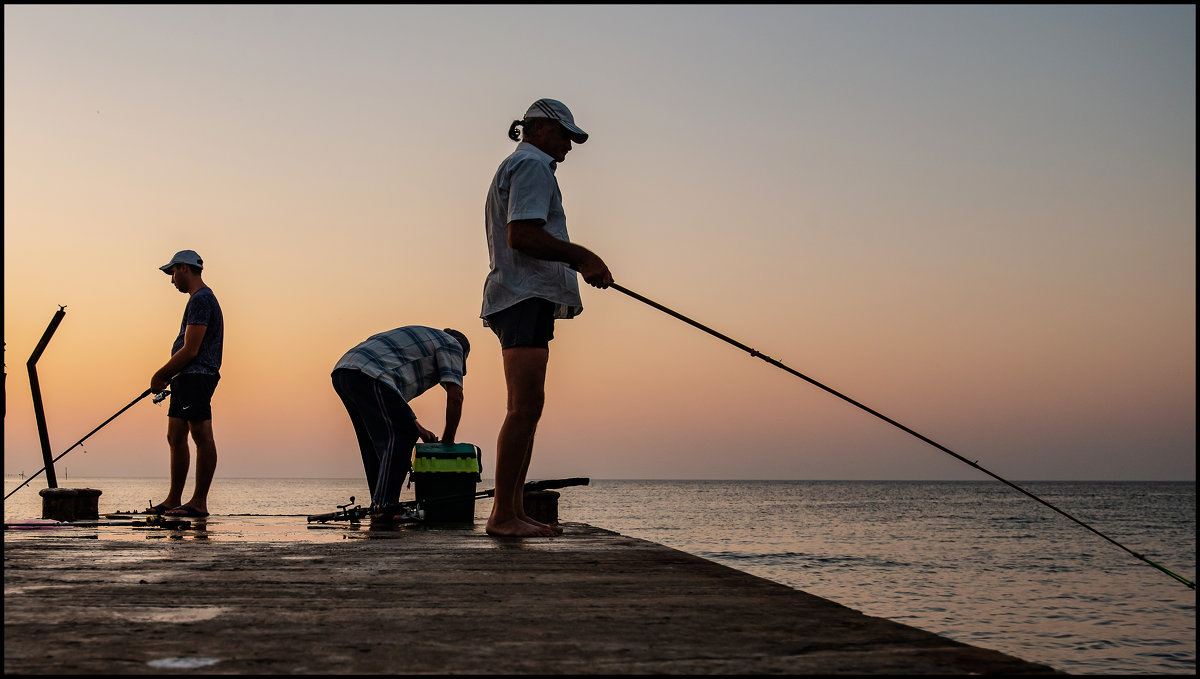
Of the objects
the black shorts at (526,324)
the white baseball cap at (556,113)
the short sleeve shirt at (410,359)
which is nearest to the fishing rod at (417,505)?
the short sleeve shirt at (410,359)

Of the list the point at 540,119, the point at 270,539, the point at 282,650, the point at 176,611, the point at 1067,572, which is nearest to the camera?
the point at 282,650

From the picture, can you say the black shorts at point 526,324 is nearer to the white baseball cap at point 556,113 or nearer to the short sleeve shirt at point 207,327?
the white baseball cap at point 556,113

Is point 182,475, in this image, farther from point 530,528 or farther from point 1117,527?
point 1117,527

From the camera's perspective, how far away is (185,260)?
7.85m

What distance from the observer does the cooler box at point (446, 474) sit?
665cm

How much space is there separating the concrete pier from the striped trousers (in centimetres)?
268

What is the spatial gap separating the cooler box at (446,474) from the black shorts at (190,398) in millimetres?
2113

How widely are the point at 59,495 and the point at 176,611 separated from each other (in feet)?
19.0

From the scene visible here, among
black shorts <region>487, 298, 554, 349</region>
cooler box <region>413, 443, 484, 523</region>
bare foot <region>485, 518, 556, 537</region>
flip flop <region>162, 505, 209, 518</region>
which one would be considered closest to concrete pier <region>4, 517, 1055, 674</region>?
bare foot <region>485, 518, 556, 537</region>

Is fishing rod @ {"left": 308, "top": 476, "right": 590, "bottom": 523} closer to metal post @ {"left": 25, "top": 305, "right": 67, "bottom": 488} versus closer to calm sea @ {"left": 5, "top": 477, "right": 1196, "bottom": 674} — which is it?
calm sea @ {"left": 5, "top": 477, "right": 1196, "bottom": 674}

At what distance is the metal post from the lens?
326 inches

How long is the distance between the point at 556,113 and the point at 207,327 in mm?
4051

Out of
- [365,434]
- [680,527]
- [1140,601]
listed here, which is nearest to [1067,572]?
[1140,601]

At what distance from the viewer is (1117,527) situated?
4822cm
